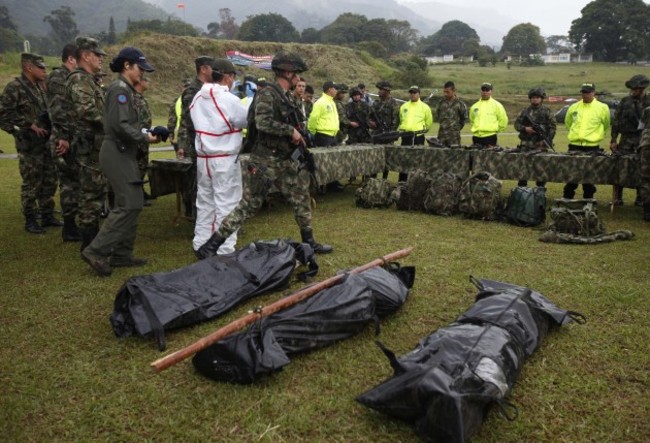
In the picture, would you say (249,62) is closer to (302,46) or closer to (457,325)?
(302,46)

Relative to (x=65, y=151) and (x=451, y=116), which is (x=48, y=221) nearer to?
(x=65, y=151)

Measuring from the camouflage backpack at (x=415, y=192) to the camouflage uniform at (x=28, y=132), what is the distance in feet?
16.1

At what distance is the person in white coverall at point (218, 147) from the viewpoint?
4938 mm

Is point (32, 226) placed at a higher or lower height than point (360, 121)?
lower

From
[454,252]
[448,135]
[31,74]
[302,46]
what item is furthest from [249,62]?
[454,252]

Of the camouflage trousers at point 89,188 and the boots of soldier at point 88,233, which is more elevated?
the camouflage trousers at point 89,188

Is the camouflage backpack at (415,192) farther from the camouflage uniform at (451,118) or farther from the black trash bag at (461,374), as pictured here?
the black trash bag at (461,374)

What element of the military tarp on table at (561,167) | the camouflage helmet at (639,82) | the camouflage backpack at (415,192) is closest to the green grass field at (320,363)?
the military tarp on table at (561,167)

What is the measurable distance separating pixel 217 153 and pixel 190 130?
168cm

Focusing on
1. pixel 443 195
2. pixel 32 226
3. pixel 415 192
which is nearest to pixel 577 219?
pixel 443 195

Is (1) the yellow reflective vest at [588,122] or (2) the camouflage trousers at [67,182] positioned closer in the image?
(2) the camouflage trousers at [67,182]

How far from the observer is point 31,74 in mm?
6484

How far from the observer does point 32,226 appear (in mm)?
6387

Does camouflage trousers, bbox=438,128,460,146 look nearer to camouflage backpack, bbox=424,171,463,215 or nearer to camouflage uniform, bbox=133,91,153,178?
camouflage backpack, bbox=424,171,463,215
